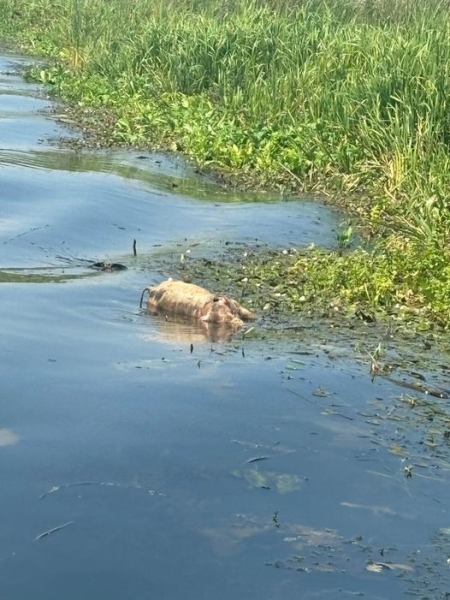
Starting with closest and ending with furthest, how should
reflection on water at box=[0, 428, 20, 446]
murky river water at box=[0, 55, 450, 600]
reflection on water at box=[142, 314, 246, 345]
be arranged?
murky river water at box=[0, 55, 450, 600] → reflection on water at box=[0, 428, 20, 446] → reflection on water at box=[142, 314, 246, 345]

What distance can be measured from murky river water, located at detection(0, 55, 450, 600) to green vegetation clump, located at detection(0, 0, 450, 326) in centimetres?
155

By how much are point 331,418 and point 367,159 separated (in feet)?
19.7

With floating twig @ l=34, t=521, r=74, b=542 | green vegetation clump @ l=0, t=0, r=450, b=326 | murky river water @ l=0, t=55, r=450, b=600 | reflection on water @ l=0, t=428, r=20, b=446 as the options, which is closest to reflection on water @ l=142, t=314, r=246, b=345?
murky river water @ l=0, t=55, r=450, b=600

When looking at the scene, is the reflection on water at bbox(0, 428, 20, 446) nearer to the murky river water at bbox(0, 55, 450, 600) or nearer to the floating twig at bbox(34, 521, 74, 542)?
the murky river water at bbox(0, 55, 450, 600)

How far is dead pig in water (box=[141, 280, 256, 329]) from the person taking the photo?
23.0 feet

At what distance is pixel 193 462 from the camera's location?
5191mm

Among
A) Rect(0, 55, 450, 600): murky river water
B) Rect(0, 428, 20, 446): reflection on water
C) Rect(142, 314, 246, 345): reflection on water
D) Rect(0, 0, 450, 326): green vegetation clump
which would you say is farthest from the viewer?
Rect(0, 0, 450, 326): green vegetation clump

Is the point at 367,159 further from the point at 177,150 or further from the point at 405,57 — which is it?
the point at 177,150

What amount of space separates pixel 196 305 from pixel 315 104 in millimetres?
6332

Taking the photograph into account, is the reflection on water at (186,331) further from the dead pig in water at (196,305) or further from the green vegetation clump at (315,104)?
the green vegetation clump at (315,104)

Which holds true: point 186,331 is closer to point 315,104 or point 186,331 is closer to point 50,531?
point 50,531

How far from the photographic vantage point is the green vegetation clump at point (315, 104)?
28.6ft

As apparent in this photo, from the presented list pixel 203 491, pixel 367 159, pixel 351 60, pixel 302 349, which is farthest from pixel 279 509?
pixel 351 60

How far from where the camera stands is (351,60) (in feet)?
44.0
